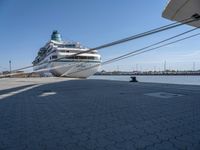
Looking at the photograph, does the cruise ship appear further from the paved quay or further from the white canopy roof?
the paved quay

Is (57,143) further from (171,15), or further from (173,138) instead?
(171,15)

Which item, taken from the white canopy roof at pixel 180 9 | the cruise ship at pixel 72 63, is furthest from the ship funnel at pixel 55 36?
the white canopy roof at pixel 180 9

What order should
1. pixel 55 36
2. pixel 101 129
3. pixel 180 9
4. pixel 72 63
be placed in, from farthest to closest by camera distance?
pixel 55 36 < pixel 72 63 < pixel 180 9 < pixel 101 129

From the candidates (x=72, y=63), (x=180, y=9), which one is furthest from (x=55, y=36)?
(x=180, y=9)

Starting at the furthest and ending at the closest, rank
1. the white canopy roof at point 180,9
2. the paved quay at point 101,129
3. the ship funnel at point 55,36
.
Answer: the ship funnel at point 55,36 < the white canopy roof at point 180,9 < the paved quay at point 101,129

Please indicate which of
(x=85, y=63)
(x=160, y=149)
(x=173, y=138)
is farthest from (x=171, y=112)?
(x=85, y=63)

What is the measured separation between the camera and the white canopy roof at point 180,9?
14.1 feet

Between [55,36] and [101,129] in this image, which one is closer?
[101,129]

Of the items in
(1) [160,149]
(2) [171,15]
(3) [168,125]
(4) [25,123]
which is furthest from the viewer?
(2) [171,15]

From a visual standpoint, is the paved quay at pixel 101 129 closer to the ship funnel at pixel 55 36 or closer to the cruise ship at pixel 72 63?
the cruise ship at pixel 72 63

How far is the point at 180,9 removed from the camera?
16.2 ft

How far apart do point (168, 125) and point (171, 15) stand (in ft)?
11.6

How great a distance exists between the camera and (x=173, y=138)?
2.55 m

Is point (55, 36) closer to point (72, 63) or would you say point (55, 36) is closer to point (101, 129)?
point (72, 63)
